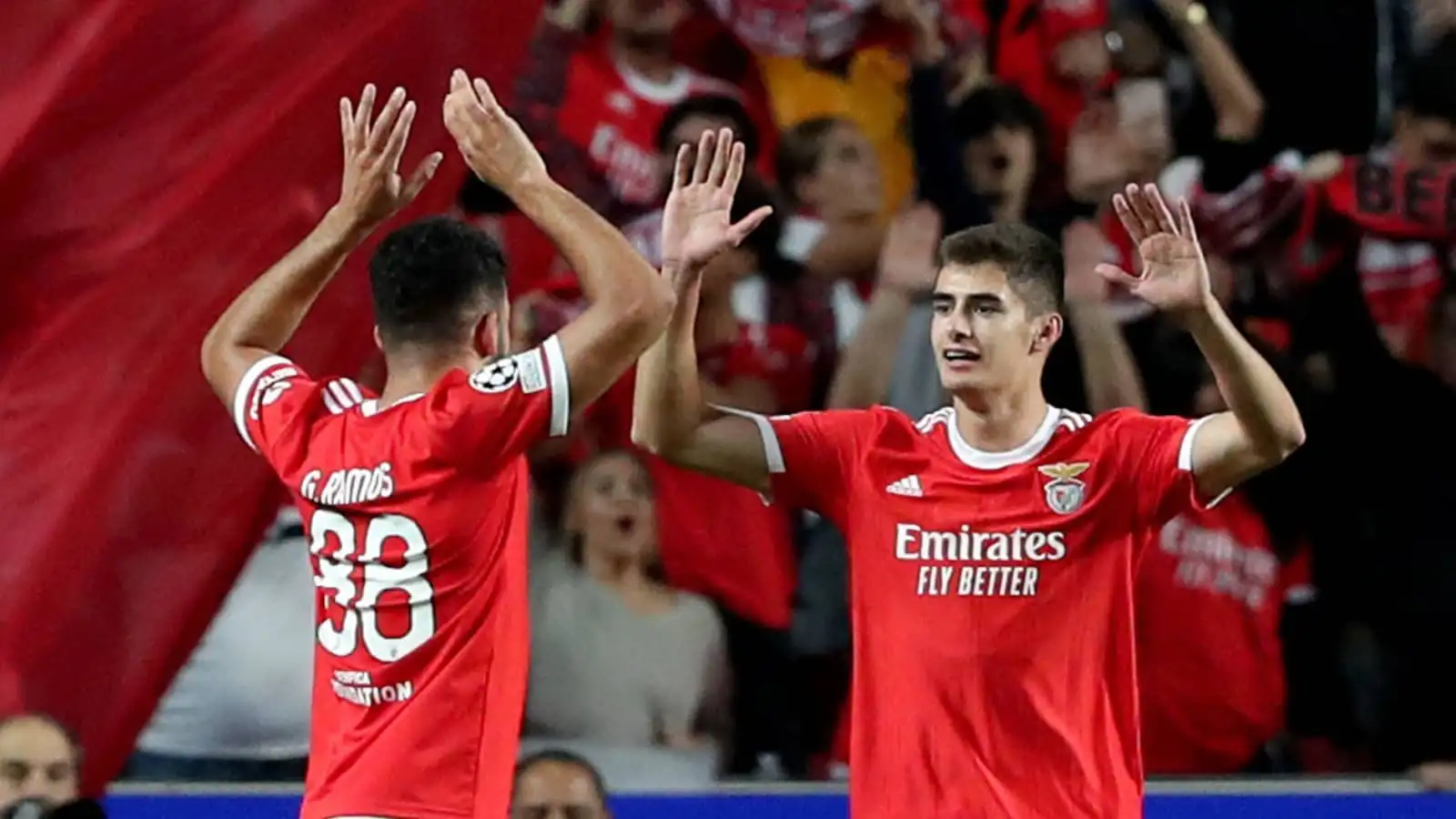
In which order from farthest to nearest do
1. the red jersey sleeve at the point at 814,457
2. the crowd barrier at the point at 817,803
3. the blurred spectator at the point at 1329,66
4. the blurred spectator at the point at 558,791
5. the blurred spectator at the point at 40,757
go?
the blurred spectator at the point at 1329,66, the crowd barrier at the point at 817,803, the blurred spectator at the point at 558,791, the blurred spectator at the point at 40,757, the red jersey sleeve at the point at 814,457

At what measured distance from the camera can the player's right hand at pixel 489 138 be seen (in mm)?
3438

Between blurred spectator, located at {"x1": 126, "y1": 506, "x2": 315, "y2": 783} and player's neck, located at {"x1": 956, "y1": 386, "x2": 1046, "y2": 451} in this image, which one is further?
blurred spectator, located at {"x1": 126, "y1": 506, "x2": 315, "y2": 783}

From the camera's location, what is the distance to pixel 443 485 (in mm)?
3416

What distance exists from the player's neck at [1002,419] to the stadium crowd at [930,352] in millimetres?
1364

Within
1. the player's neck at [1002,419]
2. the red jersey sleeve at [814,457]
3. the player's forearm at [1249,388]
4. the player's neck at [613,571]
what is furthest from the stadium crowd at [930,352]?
the player's forearm at [1249,388]

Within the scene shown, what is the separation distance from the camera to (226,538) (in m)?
4.61

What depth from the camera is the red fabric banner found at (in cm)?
450

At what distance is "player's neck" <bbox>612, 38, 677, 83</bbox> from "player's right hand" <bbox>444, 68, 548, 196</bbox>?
2379 millimetres

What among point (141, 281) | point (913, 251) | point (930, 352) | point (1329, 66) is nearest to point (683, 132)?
point (913, 251)

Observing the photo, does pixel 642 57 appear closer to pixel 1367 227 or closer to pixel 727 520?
pixel 727 520

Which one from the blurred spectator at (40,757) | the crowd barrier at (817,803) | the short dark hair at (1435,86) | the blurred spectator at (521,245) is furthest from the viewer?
the short dark hair at (1435,86)

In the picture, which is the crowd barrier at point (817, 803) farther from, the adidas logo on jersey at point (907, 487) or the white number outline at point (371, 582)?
the white number outline at point (371, 582)

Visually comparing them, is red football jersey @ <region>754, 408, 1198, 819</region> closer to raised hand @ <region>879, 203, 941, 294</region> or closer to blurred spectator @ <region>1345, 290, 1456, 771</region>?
raised hand @ <region>879, 203, 941, 294</region>

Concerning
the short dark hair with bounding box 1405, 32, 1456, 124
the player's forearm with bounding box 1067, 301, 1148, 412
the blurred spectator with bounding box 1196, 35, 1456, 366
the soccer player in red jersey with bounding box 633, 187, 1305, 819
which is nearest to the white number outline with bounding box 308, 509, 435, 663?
the soccer player in red jersey with bounding box 633, 187, 1305, 819
